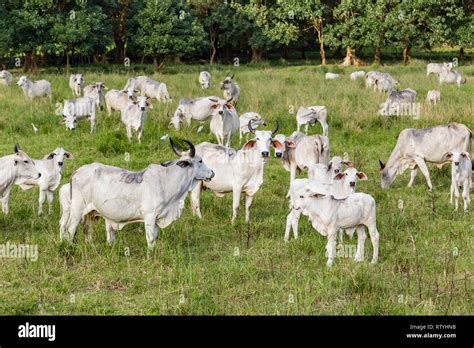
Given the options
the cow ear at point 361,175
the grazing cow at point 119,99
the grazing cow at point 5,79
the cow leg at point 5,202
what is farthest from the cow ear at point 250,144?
the grazing cow at point 5,79

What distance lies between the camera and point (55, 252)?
847cm

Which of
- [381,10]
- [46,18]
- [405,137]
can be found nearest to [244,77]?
[46,18]

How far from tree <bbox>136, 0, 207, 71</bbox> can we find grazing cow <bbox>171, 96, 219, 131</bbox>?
23.3 metres

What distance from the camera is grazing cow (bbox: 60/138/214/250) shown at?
8648 mm

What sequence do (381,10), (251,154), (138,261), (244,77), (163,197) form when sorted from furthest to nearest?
(381,10), (244,77), (251,154), (163,197), (138,261)

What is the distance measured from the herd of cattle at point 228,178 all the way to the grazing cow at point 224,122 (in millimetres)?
24

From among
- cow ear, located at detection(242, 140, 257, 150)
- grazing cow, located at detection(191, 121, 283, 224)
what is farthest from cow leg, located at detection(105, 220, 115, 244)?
cow ear, located at detection(242, 140, 257, 150)

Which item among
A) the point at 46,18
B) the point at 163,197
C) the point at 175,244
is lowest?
the point at 175,244

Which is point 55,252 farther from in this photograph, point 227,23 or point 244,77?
point 227,23

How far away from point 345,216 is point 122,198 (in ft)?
9.32

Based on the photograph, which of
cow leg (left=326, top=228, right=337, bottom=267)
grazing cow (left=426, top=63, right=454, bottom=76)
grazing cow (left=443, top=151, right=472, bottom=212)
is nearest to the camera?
cow leg (left=326, top=228, right=337, bottom=267)

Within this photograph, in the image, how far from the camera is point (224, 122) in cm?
1592

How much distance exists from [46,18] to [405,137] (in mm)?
25293

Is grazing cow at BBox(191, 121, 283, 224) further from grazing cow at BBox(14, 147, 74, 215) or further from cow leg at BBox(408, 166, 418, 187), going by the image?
cow leg at BBox(408, 166, 418, 187)
